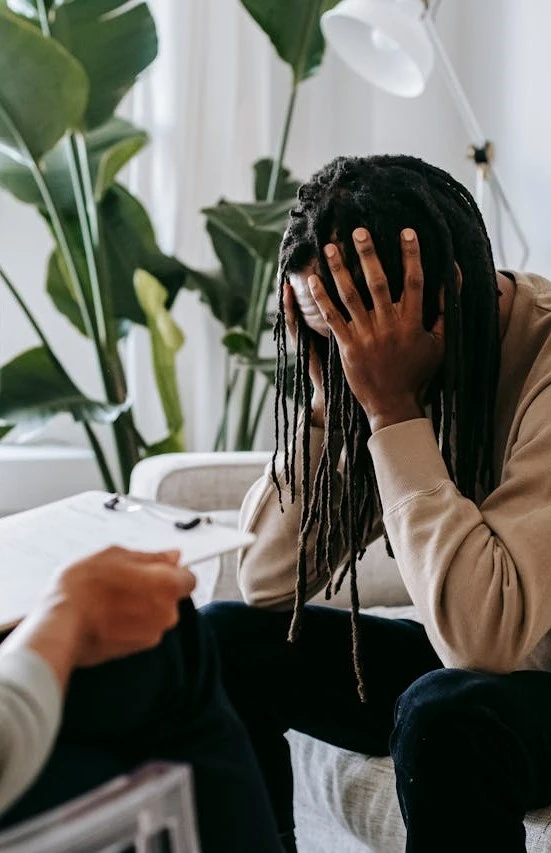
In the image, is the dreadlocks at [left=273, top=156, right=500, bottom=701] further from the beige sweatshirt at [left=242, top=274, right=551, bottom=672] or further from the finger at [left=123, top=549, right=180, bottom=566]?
the finger at [left=123, top=549, right=180, bottom=566]

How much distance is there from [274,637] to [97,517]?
26 cm

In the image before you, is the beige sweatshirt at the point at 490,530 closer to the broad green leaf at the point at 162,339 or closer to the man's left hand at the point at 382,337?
the man's left hand at the point at 382,337

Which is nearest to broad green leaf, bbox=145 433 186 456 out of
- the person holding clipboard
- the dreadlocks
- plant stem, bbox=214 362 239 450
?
plant stem, bbox=214 362 239 450

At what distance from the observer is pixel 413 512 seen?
3.20 feet

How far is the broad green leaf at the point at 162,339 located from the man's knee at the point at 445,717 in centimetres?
117

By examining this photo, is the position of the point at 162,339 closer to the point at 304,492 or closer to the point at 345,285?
the point at 304,492

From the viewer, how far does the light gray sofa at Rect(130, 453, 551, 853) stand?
1.13 m

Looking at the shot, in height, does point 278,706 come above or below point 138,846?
below

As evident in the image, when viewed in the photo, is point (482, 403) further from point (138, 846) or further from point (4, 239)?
point (4, 239)

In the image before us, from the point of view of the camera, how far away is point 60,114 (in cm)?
176

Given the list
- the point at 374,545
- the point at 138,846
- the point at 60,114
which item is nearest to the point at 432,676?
the point at 138,846

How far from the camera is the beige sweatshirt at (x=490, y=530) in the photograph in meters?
0.93

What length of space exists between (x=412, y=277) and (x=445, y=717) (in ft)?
1.21

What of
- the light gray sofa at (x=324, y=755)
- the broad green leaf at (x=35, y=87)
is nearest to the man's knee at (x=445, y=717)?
the light gray sofa at (x=324, y=755)
